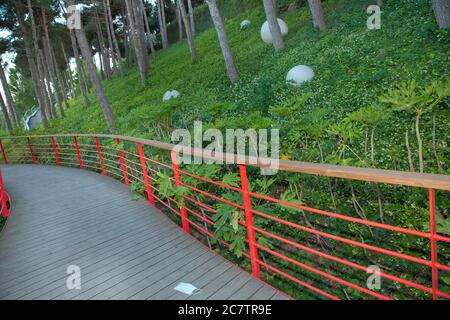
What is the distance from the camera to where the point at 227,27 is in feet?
70.0

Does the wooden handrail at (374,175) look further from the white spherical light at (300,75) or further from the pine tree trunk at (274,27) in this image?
the pine tree trunk at (274,27)

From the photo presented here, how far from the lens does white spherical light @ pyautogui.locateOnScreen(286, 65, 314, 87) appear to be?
8.74 m

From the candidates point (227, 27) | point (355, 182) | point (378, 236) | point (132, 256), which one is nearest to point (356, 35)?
point (355, 182)

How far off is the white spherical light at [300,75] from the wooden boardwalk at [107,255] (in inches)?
214

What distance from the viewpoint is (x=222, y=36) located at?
440 inches

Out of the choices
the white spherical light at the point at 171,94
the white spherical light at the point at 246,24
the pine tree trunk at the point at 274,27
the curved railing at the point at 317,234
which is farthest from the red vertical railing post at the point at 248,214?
the white spherical light at the point at 246,24

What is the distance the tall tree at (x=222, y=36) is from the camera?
10867 millimetres

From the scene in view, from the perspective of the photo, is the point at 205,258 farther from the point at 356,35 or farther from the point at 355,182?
the point at 356,35

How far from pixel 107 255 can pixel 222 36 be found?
30.5 ft

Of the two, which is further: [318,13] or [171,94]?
[171,94]

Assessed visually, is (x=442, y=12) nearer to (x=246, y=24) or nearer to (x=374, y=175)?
(x=374, y=175)

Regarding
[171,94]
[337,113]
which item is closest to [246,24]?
[171,94]

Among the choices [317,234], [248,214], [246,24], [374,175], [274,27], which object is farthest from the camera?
[246,24]
